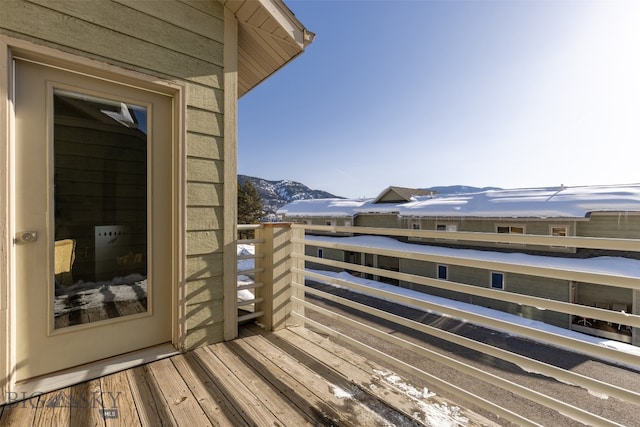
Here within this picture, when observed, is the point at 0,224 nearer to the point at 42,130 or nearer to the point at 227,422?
the point at 42,130

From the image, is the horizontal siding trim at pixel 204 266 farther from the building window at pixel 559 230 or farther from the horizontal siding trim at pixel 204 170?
the building window at pixel 559 230

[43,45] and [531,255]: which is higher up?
[43,45]

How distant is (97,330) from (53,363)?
0.76ft

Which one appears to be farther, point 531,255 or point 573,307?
point 531,255

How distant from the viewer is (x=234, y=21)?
2057 millimetres

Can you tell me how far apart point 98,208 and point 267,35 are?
5.98 feet

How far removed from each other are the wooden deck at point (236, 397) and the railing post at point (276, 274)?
450 mm

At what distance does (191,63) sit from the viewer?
6.19 feet

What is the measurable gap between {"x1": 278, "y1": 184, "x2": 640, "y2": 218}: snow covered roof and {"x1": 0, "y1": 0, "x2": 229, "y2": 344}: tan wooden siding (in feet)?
35.1

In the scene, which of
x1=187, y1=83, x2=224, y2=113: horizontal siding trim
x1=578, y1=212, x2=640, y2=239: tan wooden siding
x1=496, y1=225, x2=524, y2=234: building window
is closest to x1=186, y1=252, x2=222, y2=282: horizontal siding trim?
x1=187, y1=83, x2=224, y2=113: horizontal siding trim

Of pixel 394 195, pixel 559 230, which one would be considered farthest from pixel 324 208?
pixel 559 230

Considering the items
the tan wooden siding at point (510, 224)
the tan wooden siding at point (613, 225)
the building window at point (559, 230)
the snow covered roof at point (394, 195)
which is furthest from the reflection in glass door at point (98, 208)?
the snow covered roof at point (394, 195)

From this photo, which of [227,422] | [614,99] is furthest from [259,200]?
[227,422]

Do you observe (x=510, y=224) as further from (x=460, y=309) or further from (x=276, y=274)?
(x=276, y=274)
